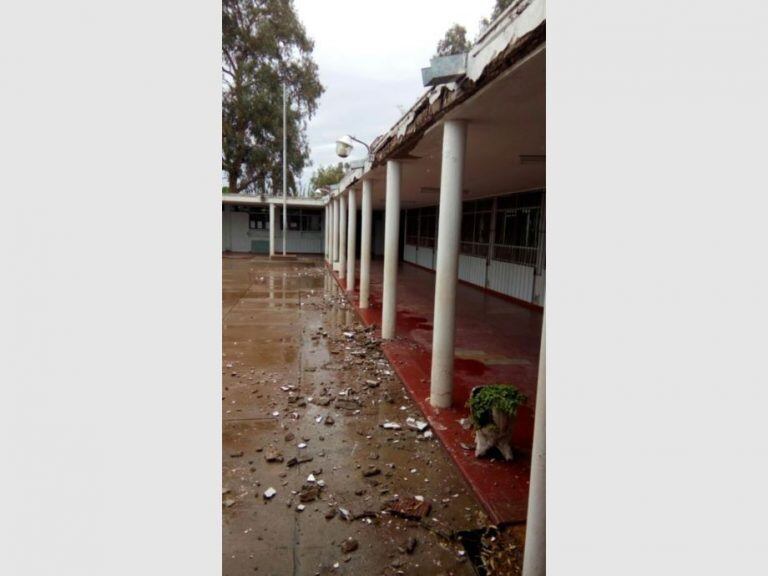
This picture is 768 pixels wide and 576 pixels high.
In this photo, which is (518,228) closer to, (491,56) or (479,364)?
(479,364)

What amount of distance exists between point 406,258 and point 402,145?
49.6 feet

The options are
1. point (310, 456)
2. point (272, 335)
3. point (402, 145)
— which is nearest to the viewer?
point (310, 456)

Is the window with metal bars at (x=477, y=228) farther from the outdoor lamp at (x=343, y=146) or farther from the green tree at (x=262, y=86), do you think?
the green tree at (x=262, y=86)

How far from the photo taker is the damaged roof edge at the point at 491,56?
2.15 meters

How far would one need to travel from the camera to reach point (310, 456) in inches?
133

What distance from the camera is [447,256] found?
12.7ft

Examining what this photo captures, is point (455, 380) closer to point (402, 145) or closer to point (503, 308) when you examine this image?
point (402, 145)

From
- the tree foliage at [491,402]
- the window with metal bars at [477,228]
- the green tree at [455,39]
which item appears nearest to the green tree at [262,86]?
the green tree at [455,39]

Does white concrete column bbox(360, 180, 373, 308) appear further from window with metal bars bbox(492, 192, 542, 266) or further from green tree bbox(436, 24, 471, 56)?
green tree bbox(436, 24, 471, 56)

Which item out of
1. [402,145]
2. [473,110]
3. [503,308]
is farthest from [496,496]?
[503,308]

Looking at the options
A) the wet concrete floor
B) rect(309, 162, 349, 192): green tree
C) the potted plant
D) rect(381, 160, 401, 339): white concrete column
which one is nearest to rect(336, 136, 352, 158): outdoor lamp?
rect(381, 160, 401, 339): white concrete column

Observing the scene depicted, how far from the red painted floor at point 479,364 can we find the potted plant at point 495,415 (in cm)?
11

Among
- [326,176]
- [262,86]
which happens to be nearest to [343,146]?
[262,86]

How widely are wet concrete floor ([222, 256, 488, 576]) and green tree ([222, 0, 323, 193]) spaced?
2145 centimetres
